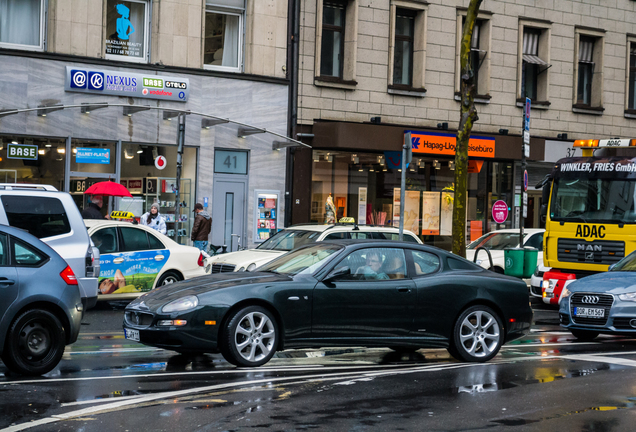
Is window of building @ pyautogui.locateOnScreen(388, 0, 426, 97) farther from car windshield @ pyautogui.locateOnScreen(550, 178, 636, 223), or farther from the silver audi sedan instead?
the silver audi sedan

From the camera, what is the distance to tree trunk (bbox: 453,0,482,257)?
Answer: 18.7 metres

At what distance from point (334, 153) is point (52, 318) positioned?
16810 mm

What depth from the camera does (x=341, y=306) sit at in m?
9.63

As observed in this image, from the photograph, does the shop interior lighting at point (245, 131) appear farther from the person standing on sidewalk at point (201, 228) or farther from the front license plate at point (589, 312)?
the front license plate at point (589, 312)

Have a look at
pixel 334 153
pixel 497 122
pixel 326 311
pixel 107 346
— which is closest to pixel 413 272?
pixel 326 311

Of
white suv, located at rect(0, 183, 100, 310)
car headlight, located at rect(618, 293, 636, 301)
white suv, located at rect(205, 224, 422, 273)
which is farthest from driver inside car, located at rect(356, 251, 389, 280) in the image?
white suv, located at rect(205, 224, 422, 273)

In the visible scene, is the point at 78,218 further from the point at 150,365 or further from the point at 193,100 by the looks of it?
the point at 193,100

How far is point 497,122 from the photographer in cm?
2756

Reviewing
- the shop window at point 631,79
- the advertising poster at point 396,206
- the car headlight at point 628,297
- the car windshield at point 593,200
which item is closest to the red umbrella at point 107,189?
the advertising poster at point 396,206

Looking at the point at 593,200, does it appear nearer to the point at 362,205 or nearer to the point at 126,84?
the point at 362,205

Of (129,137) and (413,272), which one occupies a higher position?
(129,137)

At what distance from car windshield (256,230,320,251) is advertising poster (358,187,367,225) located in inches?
346

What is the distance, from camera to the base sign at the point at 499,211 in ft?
81.6

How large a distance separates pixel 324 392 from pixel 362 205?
1790 cm
